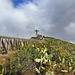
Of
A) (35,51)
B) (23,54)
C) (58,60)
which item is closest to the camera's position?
(23,54)

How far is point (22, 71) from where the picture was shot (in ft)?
11.6

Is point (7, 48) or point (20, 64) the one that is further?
point (7, 48)

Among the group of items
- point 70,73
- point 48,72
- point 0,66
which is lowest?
point 70,73

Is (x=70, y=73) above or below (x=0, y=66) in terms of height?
below

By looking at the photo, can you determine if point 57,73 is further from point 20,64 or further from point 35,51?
point 20,64

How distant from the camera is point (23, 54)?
13.3 ft

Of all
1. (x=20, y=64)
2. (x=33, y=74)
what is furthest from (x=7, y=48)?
(x=33, y=74)

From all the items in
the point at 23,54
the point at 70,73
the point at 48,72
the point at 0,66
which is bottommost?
the point at 70,73

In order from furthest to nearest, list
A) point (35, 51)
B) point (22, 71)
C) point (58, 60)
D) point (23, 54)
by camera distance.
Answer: point (58, 60) < point (35, 51) < point (23, 54) < point (22, 71)

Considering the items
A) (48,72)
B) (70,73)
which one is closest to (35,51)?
(48,72)

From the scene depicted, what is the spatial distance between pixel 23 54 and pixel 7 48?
6.94ft

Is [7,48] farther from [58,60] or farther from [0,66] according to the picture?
[58,60]

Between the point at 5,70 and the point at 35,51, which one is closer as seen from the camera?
the point at 5,70

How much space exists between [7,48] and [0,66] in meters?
2.03
